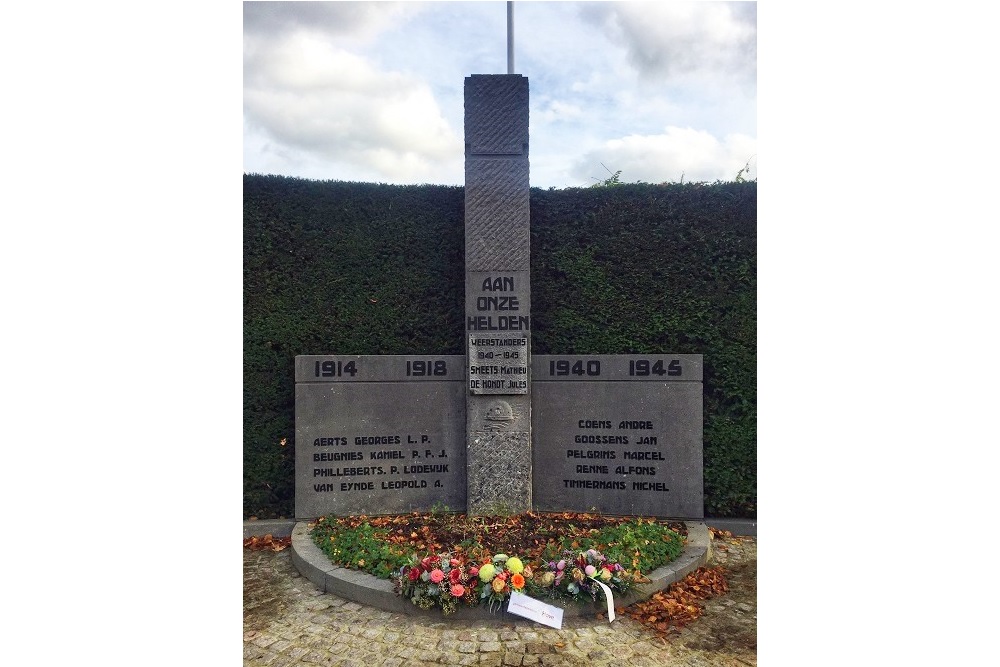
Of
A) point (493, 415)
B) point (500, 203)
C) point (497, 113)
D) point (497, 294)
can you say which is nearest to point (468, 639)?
point (493, 415)

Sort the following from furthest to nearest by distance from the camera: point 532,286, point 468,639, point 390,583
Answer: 1. point 532,286
2. point 390,583
3. point 468,639

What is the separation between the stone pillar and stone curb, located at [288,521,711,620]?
1471 millimetres

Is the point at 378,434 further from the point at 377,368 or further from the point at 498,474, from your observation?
the point at 498,474

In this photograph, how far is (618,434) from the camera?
206 inches

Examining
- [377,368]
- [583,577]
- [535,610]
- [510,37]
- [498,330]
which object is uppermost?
[510,37]

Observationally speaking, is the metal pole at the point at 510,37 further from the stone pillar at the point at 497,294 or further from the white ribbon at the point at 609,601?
the white ribbon at the point at 609,601

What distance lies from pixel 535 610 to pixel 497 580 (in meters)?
0.30

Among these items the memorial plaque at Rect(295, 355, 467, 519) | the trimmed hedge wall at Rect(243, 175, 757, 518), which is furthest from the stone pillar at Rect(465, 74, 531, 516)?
the trimmed hedge wall at Rect(243, 175, 757, 518)

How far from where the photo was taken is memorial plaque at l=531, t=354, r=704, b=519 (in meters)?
5.18

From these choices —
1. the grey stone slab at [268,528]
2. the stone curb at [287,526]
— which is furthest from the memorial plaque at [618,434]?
the grey stone slab at [268,528]

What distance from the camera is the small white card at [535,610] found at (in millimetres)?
3424

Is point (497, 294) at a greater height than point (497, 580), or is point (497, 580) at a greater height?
point (497, 294)

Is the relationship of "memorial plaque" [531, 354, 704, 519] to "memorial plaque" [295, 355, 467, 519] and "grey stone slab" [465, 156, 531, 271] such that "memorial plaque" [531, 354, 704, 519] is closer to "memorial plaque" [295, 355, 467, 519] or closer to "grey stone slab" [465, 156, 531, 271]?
"memorial plaque" [295, 355, 467, 519]

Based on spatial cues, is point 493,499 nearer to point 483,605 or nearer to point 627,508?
point 627,508
